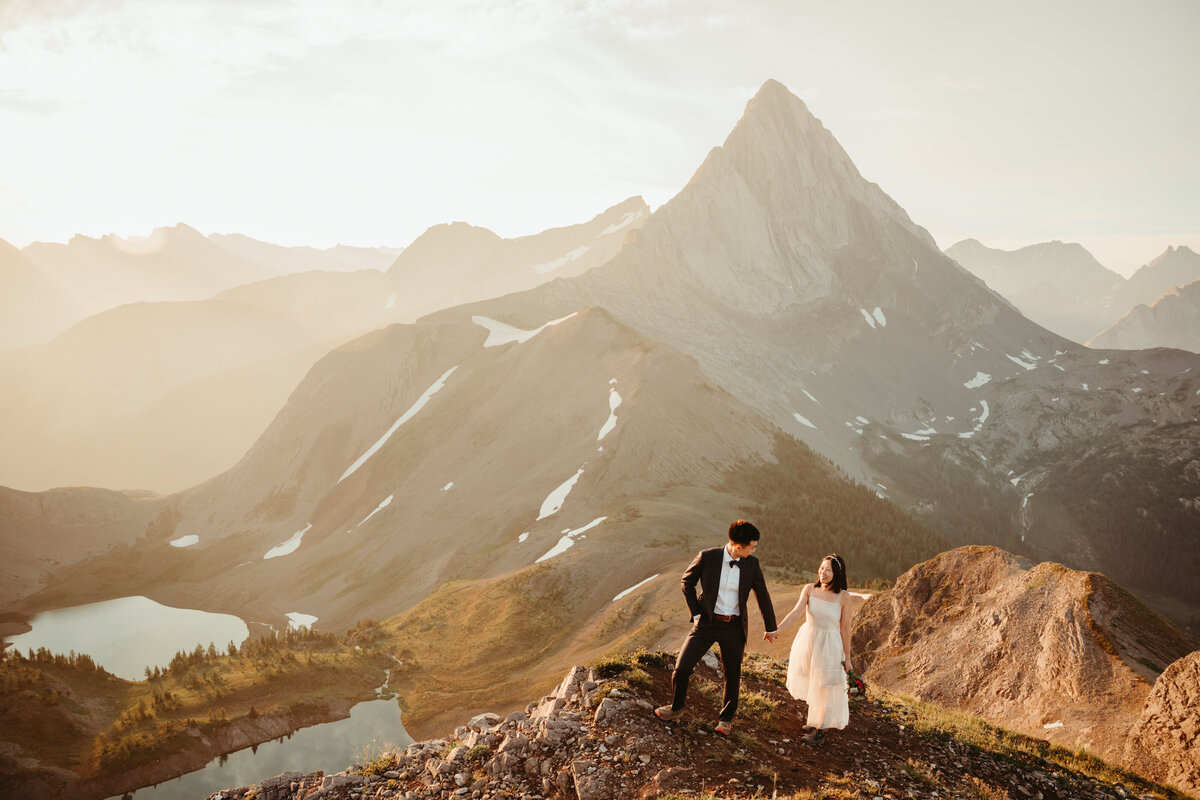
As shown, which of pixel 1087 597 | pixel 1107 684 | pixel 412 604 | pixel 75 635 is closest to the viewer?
pixel 1107 684

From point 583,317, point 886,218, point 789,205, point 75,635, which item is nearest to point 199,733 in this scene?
point 75,635

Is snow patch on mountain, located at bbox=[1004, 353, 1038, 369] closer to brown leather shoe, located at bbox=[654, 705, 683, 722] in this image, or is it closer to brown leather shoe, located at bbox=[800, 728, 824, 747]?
brown leather shoe, located at bbox=[800, 728, 824, 747]

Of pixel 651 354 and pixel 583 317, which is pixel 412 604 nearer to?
pixel 651 354

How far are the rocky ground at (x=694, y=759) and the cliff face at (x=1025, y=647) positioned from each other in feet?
13.4

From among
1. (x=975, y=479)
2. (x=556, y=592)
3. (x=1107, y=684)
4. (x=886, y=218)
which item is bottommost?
(x=975, y=479)

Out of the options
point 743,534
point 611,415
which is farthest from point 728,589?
point 611,415

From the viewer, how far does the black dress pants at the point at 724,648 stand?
9.23 meters

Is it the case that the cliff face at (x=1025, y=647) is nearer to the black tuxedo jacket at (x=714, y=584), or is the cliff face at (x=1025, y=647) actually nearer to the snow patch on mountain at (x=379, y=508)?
the black tuxedo jacket at (x=714, y=584)

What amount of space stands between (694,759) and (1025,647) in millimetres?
13620

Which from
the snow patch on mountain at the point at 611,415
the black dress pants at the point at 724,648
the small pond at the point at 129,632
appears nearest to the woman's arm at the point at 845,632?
the black dress pants at the point at 724,648

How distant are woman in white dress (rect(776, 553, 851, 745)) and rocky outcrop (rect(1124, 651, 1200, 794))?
6.79m

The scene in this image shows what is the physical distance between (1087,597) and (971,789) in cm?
1124

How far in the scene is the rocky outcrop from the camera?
11.0 m

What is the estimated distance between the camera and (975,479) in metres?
131
